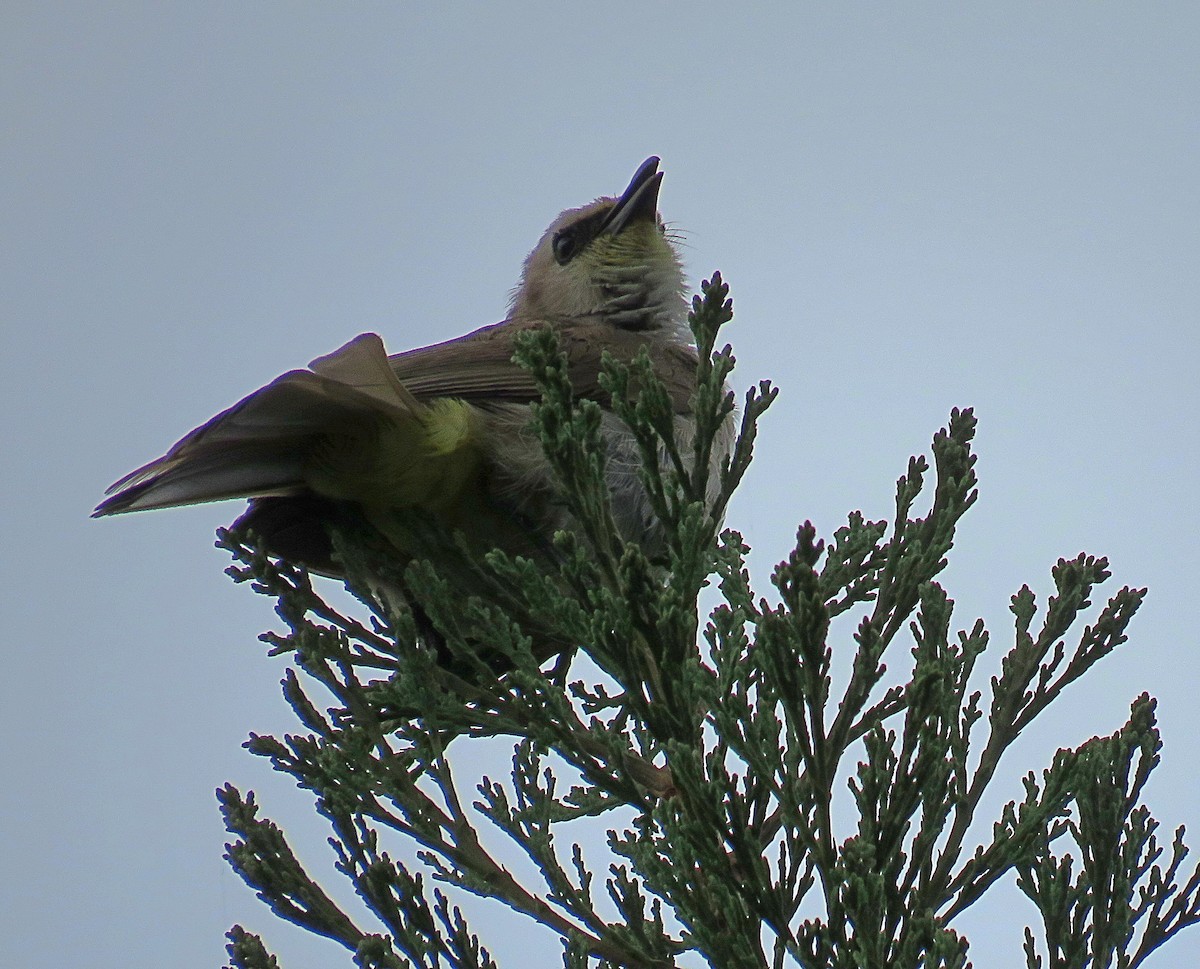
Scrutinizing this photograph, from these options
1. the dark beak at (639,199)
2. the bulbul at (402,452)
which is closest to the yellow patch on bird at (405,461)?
the bulbul at (402,452)

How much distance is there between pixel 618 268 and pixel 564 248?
35cm

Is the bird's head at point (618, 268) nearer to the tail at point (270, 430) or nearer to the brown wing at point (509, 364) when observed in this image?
the brown wing at point (509, 364)

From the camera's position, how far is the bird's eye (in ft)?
14.7

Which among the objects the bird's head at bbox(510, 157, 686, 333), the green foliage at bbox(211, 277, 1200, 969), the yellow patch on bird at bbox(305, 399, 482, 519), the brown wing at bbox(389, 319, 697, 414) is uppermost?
the bird's head at bbox(510, 157, 686, 333)

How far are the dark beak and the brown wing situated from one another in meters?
0.66

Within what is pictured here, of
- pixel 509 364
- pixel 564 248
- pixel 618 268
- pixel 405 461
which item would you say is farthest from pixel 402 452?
pixel 564 248

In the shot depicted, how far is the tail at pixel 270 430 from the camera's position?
2582 millimetres

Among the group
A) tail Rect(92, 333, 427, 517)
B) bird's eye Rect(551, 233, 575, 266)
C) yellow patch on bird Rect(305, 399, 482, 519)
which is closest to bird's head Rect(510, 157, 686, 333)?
bird's eye Rect(551, 233, 575, 266)

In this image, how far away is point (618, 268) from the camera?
426cm

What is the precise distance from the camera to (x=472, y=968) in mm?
2447

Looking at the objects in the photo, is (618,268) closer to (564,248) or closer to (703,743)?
(564,248)

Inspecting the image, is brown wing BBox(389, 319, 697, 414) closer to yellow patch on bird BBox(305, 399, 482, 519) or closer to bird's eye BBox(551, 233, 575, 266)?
yellow patch on bird BBox(305, 399, 482, 519)

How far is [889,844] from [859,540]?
0.81m

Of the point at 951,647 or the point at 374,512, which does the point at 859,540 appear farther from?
the point at 374,512
